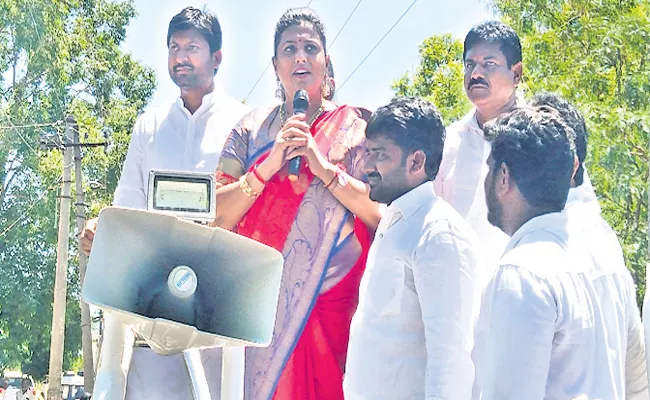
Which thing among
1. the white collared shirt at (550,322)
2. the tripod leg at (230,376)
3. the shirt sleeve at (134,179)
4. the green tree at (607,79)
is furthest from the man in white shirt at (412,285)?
the green tree at (607,79)

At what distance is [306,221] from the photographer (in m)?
3.19

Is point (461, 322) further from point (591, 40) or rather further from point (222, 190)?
point (591, 40)

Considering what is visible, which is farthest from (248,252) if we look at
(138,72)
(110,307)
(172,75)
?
(138,72)

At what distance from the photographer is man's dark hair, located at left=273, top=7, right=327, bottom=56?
3281mm

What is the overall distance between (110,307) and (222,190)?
3.27 feet

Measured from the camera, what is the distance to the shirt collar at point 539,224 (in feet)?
7.44

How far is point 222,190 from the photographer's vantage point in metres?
3.12

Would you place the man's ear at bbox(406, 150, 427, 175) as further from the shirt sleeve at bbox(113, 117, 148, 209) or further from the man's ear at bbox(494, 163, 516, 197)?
the shirt sleeve at bbox(113, 117, 148, 209)

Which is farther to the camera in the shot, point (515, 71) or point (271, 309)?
point (515, 71)

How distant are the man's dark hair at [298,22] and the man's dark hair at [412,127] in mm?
529

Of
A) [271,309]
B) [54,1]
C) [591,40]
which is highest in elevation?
[54,1]

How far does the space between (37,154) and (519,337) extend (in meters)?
17.5

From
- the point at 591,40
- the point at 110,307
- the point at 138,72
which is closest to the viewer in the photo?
the point at 110,307

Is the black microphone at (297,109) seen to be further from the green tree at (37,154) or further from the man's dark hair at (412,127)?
the green tree at (37,154)
